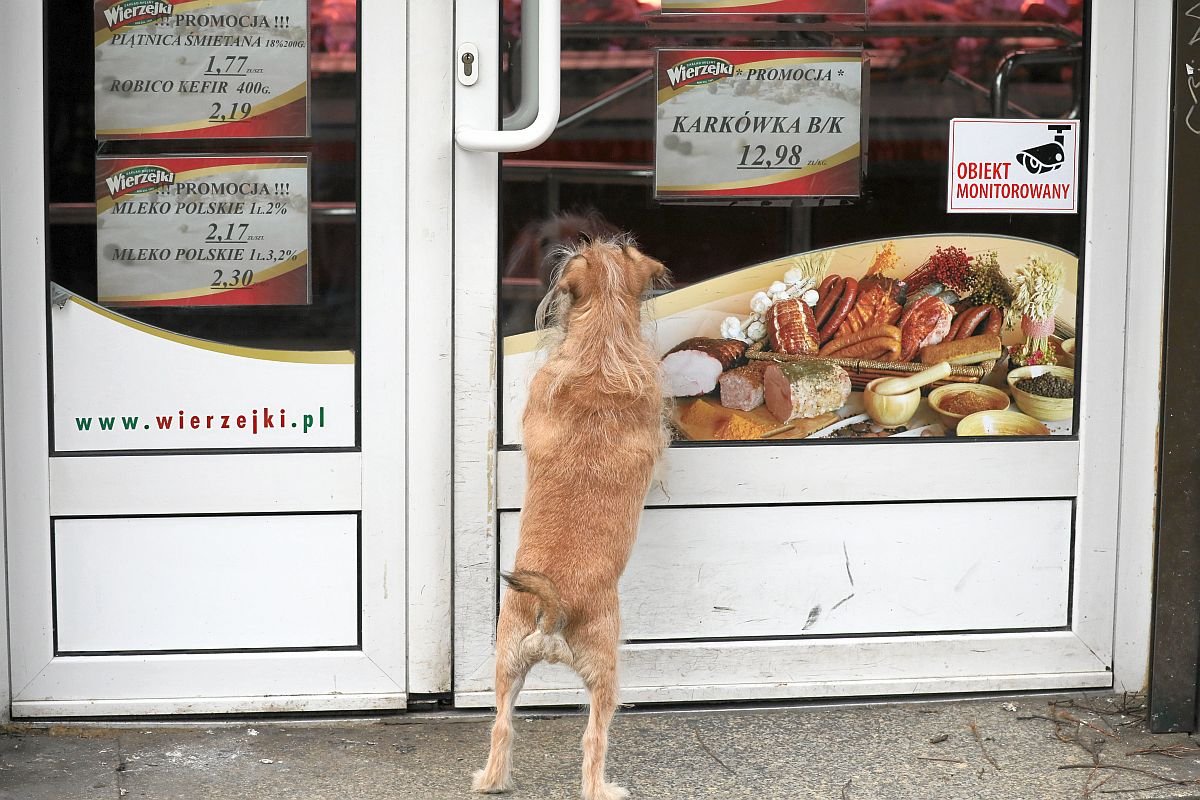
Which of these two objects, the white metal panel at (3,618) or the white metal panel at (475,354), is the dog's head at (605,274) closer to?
the white metal panel at (475,354)

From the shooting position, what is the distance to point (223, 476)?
406 centimetres

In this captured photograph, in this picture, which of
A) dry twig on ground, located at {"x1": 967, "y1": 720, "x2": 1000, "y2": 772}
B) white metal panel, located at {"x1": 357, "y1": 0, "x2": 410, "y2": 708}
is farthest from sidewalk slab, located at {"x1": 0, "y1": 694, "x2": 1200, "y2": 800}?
white metal panel, located at {"x1": 357, "y1": 0, "x2": 410, "y2": 708}

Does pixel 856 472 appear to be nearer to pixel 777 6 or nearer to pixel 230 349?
pixel 777 6

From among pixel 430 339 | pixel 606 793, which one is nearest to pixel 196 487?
pixel 430 339

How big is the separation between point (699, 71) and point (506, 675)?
1.91 m

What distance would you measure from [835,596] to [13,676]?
8.32 ft

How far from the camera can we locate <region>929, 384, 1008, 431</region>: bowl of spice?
4.30 m

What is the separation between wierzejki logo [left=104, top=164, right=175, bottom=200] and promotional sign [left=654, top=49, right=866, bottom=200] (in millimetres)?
1462

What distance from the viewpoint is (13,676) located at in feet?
13.3

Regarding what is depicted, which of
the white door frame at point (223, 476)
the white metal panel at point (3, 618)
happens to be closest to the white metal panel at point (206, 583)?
the white door frame at point (223, 476)

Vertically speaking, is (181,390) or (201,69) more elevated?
(201,69)

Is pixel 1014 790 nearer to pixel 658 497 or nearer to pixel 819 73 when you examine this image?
pixel 658 497

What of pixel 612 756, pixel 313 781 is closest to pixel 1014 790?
pixel 612 756

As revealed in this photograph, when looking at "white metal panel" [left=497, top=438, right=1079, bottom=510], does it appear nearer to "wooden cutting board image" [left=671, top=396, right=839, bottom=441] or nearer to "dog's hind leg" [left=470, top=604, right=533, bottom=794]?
"wooden cutting board image" [left=671, top=396, right=839, bottom=441]
